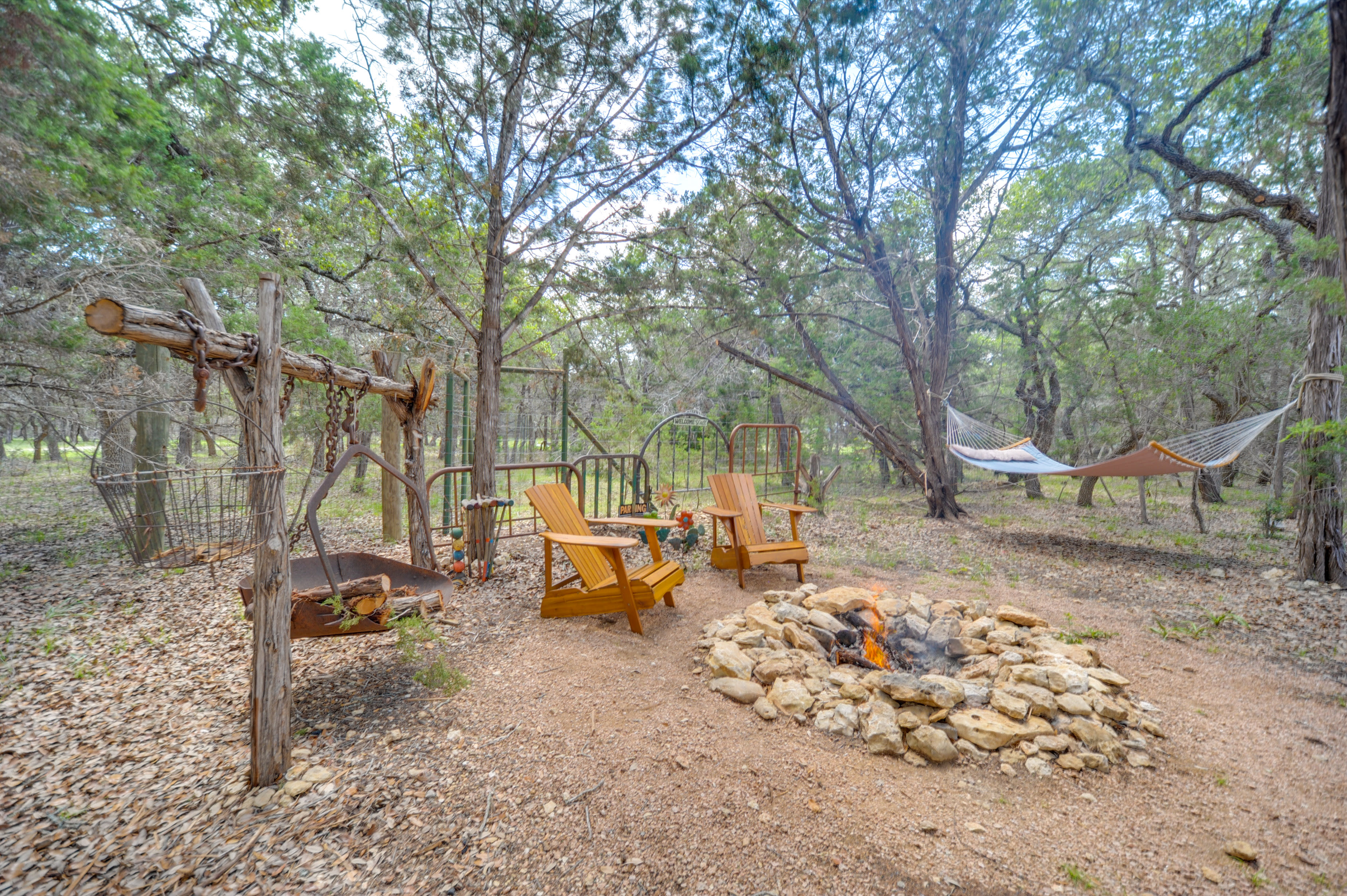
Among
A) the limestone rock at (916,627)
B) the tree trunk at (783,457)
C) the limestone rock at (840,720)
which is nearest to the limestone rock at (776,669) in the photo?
the limestone rock at (840,720)

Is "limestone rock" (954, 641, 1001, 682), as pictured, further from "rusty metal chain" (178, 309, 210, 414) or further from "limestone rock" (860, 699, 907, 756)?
"rusty metal chain" (178, 309, 210, 414)

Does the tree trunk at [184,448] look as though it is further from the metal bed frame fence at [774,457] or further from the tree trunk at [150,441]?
the metal bed frame fence at [774,457]

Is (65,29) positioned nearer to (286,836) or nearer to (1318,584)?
(286,836)

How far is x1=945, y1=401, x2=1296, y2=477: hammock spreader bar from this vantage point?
4.57 m

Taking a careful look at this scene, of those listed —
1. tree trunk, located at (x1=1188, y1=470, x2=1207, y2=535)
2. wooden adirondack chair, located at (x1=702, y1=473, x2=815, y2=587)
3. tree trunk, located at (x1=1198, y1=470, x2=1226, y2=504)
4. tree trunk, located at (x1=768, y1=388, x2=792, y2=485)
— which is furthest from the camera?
tree trunk, located at (x1=1198, y1=470, x2=1226, y2=504)

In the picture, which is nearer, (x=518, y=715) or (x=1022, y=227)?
(x=518, y=715)

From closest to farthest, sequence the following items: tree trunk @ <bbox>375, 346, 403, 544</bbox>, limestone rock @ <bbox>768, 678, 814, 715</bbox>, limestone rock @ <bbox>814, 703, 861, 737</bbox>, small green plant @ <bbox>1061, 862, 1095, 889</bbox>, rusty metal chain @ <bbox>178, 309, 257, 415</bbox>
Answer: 1. small green plant @ <bbox>1061, 862, 1095, 889</bbox>
2. rusty metal chain @ <bbox>178, 309, 257, 415</bbox>
3. limestone rock @ <bbox>814, 703, 861, 737</bbox>
4. limestone rock @ <bbox>768, 678, 814, 715</bbox>
5. tree trunk @ <bbox>375, 346, 403, 544</bbox>

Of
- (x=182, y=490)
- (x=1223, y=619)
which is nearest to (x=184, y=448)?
(x=182, y=490)

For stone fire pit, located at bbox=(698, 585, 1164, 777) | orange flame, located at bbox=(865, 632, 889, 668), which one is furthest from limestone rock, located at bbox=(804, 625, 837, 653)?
orange flame, located at bbox=(865, 632, 889, 668)

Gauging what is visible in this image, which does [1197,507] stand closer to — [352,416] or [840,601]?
[840,601]

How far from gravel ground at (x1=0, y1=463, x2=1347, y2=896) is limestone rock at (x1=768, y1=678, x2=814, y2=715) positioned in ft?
0.35

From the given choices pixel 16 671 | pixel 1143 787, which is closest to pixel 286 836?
pixel 16 671

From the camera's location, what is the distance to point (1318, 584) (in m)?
3.96

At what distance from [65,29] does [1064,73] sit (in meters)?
9.11
